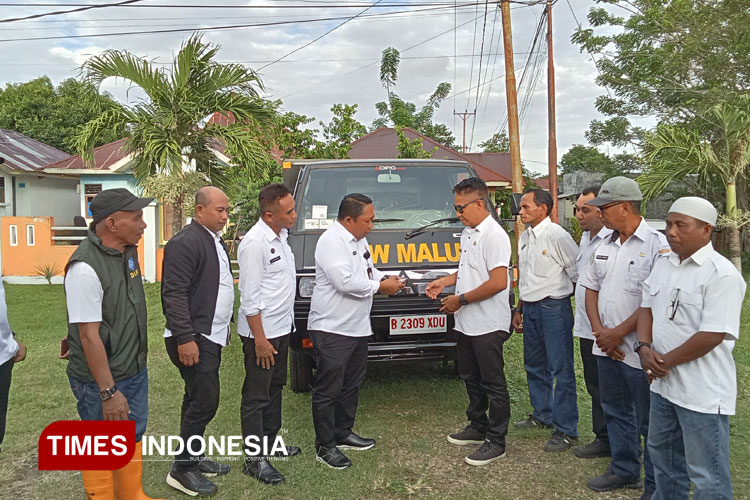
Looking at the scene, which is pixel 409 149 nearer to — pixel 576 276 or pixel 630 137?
pixel 576 276

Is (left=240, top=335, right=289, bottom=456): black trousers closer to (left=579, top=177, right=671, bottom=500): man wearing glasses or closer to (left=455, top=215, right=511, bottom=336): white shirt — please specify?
(left=455, top=215, right=511, bottom=336): white shirt

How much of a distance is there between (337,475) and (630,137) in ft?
72.8

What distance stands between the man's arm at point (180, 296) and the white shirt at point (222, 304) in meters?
0.14

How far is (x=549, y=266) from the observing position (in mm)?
4395

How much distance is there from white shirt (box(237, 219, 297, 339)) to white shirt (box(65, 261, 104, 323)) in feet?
3.20

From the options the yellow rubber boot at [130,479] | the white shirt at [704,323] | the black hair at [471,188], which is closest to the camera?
the white shirt at [704,323]

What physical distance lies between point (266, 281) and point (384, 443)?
1.57m

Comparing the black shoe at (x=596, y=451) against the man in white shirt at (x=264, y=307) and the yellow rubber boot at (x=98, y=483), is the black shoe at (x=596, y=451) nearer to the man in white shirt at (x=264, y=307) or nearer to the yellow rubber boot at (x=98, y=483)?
the man in white shirt at (x=264, y=307)

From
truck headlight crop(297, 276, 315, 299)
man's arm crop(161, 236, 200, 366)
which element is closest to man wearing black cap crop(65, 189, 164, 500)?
man's arm crop(161, 236, 200, 366)

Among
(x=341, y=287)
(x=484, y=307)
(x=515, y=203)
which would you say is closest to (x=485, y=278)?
(x=484, y=307)

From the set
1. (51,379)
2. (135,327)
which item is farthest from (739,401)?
(51,379)

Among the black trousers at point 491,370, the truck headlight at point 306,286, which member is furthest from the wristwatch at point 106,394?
the black trousers at point 491,370

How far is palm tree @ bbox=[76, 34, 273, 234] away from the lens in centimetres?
895

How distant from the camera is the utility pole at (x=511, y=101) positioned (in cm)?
1151
